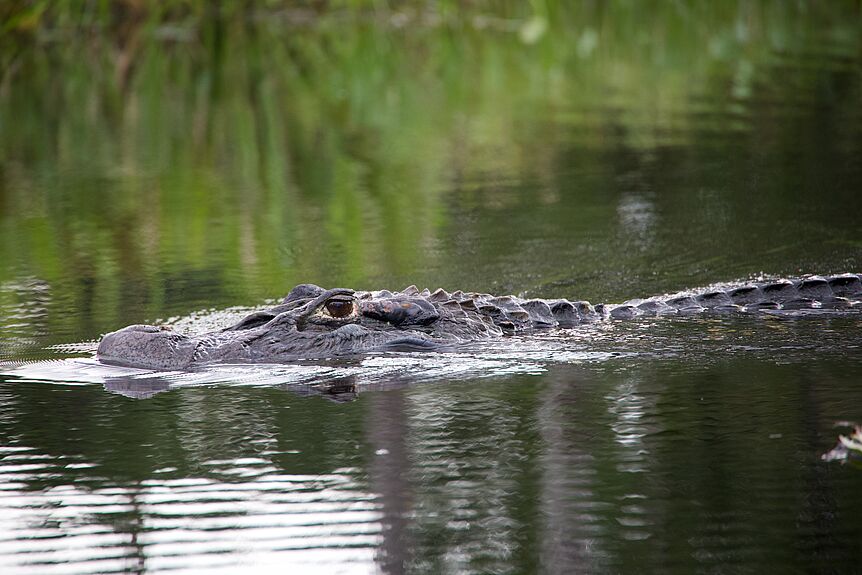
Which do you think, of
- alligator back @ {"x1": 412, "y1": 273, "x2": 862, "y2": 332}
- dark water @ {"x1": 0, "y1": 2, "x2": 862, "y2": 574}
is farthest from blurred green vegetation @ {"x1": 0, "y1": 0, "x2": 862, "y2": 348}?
alligator back @ {"x1": 412, "y1": 273, "x2": 862, "y2": 332}

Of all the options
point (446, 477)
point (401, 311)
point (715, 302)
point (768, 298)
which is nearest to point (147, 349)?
point (401, 311)

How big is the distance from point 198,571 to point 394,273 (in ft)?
15.7

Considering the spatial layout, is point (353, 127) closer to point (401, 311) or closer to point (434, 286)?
point (434, 286)

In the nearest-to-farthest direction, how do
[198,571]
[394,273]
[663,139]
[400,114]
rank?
[198,571] → [394,273] → [663,139] → [400,114]

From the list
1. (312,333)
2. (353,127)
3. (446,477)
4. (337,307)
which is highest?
(353,127)

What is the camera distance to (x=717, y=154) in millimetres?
12625

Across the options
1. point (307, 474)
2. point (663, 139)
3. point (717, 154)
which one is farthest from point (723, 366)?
point (663, 139)

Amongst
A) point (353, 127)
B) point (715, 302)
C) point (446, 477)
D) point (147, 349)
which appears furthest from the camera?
point (353, 127)

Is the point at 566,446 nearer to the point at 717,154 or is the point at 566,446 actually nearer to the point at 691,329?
the point at 691,329

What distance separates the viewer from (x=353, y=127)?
604 inches

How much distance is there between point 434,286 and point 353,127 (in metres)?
7.56

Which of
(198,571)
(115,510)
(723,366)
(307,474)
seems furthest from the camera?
(723,366)

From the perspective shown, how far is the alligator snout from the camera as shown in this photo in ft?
20.8

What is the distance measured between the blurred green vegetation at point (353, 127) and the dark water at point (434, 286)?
65 mm
